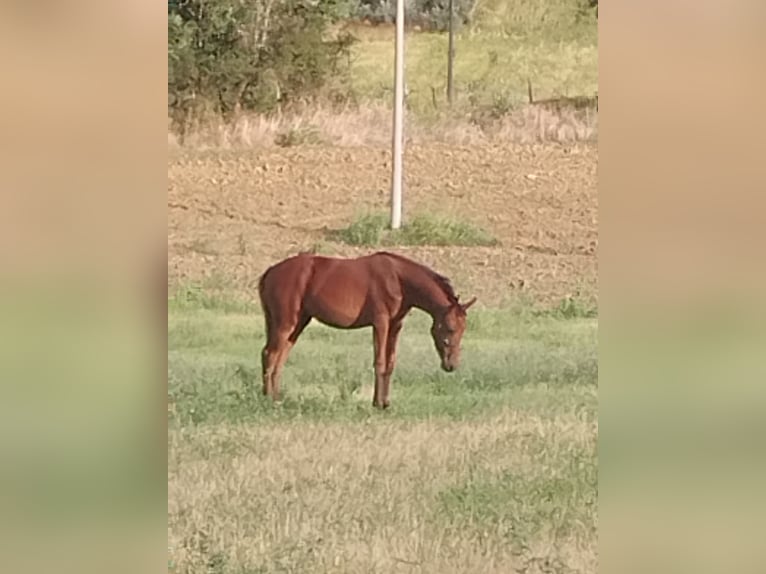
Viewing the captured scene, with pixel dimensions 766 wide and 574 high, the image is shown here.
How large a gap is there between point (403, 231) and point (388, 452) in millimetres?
456

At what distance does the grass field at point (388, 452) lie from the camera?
6.92 feet

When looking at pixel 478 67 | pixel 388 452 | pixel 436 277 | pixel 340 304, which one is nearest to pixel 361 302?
pixel 340 304

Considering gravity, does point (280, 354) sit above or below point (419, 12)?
below

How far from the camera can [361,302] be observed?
2.13 metres

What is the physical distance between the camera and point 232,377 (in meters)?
2.12

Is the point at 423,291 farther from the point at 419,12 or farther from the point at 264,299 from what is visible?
the point at 419,12

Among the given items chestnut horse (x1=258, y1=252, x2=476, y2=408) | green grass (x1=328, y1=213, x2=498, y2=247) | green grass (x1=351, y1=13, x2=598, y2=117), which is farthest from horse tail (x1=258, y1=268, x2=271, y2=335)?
green grass (x1=351, y1=13, x2=598, y2=117)

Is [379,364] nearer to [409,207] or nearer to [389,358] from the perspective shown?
[389,358]

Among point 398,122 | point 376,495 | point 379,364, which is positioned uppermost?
point 398,122

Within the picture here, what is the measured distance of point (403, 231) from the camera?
212 cm

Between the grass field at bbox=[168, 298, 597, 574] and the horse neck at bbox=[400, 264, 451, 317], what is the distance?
37mm

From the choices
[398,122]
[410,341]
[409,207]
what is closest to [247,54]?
[398,122]

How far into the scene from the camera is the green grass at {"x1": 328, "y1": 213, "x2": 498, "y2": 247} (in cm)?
212
